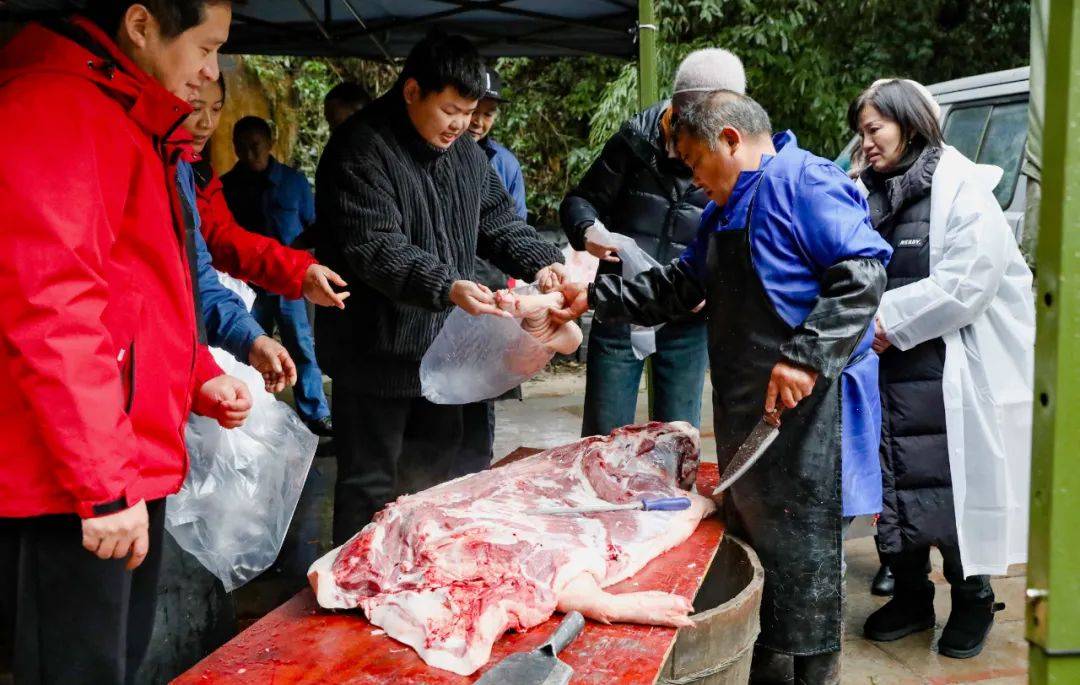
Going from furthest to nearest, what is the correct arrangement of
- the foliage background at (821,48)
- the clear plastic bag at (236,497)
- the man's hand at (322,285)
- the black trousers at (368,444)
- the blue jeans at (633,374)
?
1. the foliage background at (821,48)
2. the blue jeans at (633,374)
3. the black trousers at (368,444)
4. the clear plastic bag at (236,497)
5. the man's hand at (322,285)

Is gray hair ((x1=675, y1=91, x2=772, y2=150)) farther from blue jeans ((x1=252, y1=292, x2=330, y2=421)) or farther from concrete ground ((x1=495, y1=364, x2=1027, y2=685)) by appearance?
blue jeans ((x1=252, y1=292, x2=330, y2=421))

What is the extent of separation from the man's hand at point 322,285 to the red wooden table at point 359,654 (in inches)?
39.4

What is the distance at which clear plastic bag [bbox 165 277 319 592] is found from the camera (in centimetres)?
319

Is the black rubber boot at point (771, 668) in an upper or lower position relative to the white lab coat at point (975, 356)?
lower

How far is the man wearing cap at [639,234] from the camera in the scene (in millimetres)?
4445

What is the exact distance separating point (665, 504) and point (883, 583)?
80.3 inches

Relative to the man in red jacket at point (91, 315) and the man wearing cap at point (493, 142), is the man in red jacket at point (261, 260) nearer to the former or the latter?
the man in red jacket at point (91, 315)

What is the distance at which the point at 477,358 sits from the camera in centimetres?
360

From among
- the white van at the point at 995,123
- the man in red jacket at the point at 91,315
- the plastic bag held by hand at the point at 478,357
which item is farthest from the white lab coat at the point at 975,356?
the man in red jacket at the point at 91,315

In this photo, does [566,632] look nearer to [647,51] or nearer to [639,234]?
[639,234]

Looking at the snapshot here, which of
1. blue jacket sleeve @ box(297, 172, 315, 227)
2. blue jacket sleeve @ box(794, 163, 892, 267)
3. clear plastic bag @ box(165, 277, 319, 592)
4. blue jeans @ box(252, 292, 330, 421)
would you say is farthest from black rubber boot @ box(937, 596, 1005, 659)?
blue jacket sleeve @ box(297, 172, 315, 227)

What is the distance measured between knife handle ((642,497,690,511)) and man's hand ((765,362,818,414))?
570mm

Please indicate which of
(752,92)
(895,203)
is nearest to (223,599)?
(895,203)

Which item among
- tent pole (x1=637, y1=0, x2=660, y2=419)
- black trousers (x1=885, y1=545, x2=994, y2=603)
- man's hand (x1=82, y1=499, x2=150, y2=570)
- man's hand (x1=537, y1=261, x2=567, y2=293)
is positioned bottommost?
black trousers (x1=885, y1=545, x2=994, y2=603)
